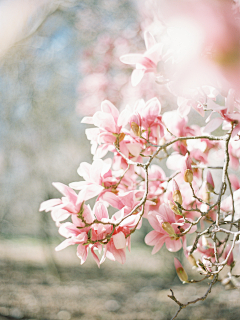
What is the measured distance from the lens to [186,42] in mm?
Answer: 339

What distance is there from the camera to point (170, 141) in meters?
0.56

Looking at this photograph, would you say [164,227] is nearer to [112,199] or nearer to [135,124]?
[112,199]

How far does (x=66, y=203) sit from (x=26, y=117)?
3.02 m

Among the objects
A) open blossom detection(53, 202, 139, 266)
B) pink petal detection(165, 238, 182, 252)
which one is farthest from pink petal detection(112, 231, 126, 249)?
pink petal detection(165, 238, 182, 252)

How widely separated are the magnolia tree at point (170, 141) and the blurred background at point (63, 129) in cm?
152

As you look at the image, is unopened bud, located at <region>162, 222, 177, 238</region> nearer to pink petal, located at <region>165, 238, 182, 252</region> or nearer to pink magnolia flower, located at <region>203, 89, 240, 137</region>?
pink petal, located at <region>165, 238, 182, 252</region>

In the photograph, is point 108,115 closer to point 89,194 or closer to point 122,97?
point 89,194

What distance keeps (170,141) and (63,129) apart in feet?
10.4

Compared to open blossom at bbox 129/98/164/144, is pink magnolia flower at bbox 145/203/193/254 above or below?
A: below

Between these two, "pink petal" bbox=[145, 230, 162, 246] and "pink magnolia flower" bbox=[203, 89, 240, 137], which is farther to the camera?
"pink petal" bbox=[145, 230, 162, 246]

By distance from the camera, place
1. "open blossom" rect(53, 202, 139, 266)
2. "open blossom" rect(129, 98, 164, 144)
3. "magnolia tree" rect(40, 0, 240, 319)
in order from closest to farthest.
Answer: "magnolia tree" rect(40, 0, 240, 319), "open blossom" rect(53, 202, 139, 266), "open blossom" rect(129, 98, 164, 144)

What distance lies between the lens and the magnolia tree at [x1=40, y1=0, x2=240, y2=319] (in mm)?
286

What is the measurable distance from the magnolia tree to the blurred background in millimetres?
1515

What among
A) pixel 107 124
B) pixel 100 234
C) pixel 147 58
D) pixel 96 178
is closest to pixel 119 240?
pixel 100 234
